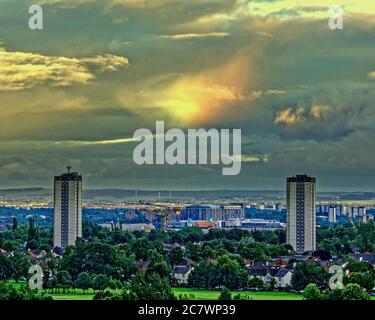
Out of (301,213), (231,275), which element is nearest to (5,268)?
(231,275)

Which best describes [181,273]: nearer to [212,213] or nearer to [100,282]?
[100,282]

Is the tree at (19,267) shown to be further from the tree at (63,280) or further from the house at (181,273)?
the house at (181,273)

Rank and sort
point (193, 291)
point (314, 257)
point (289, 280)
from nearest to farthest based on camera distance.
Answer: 1. point (193, 291)
2. point (289, 280)
3. point (314, 257)

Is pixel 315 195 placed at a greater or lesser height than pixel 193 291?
greater

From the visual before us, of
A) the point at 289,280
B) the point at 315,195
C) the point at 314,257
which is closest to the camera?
the point at 289,280

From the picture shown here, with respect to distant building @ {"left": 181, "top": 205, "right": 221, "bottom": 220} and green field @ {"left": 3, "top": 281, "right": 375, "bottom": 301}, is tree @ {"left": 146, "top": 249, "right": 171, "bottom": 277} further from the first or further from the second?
distant building @ {"left": 181, "top": 205, "right": 221, "bottom": 220}

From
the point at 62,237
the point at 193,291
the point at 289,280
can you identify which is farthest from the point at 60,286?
the point at 62,237
